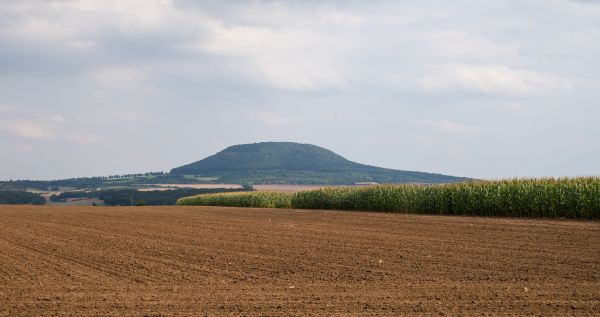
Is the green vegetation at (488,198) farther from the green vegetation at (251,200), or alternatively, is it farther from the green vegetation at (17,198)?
the green vegetation at (17,198)

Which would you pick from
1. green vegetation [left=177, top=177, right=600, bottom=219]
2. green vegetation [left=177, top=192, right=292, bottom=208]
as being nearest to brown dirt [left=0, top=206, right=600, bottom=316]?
green vegetation [left=177, top=177, right=600, bottom=219]

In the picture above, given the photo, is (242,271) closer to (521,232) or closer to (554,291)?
(554,291)

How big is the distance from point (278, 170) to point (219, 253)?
174 metres

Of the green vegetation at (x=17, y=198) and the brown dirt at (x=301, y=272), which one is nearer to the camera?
the brown dirt at (x=301, y=272)

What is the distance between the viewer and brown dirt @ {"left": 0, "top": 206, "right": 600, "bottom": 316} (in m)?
10.9

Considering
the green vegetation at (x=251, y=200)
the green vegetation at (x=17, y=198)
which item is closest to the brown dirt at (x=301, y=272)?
the green vegetation at (x=251, y=200)

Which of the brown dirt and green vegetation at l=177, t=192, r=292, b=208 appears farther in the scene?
green vegetation at l=177, t=192, r=292, b=208

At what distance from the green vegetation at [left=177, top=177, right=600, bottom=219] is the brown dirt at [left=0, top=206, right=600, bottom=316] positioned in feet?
A: 25.8

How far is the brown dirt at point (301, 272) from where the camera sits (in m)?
10.9

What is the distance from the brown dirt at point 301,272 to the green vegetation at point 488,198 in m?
7.87

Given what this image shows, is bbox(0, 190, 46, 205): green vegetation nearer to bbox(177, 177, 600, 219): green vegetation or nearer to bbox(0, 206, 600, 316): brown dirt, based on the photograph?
bbox(177, 177, 600, 219): green vegetation

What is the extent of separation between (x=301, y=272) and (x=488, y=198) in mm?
23517

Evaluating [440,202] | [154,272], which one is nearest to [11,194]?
[440,202]

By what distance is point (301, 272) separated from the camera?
14.5m
